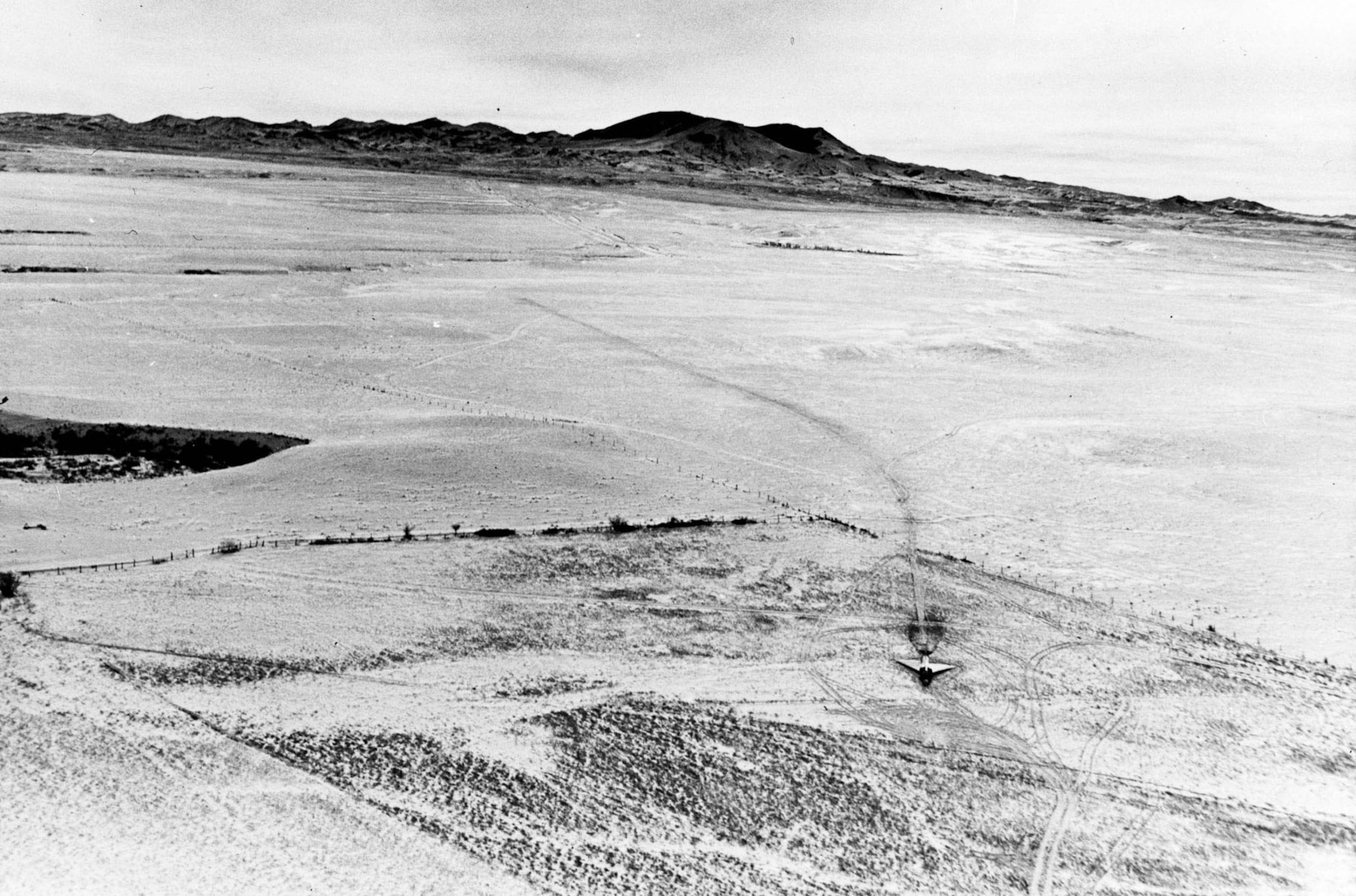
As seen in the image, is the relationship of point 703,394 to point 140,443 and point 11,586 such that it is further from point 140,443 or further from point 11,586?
point 11,586

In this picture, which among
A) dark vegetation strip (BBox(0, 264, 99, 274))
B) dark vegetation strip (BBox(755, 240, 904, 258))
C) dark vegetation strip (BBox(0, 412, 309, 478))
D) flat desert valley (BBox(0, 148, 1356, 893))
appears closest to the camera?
flat desert valley (BBox(0, 148, 1356, 893))

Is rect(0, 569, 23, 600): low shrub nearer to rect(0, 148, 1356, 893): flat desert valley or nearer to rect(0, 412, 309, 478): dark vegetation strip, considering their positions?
rect(0, 148, 1356, 893): flat desert valley

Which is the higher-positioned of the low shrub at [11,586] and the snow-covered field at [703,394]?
the snow-covered field at [703,394]

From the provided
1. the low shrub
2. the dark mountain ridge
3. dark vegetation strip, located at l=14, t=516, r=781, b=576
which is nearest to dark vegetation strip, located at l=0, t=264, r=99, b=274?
dark vegetation strip, located at l=14, t=516, r=781, b=576

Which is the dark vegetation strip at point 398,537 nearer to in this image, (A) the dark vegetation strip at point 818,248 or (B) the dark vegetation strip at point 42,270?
(B) the dark vegetation strip at point 42,270

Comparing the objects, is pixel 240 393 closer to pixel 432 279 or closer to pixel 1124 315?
pixel 432 279

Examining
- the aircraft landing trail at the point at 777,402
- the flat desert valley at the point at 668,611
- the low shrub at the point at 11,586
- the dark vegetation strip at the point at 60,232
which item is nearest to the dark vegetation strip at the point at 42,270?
the flat desert valley at the point at 668,611
